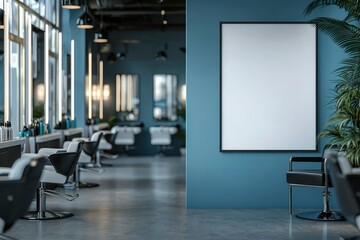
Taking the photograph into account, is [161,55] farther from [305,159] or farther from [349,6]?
[349,6]

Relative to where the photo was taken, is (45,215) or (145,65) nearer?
(45,215)

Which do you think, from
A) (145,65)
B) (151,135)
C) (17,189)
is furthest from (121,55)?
(17,189)

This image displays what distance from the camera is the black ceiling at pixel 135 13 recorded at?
55.4 feet

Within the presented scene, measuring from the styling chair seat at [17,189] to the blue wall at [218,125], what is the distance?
11.0 ft

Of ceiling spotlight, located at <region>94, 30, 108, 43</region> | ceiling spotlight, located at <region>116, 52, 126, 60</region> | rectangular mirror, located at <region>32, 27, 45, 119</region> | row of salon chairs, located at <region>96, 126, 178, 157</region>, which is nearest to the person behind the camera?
rectangular mirror, located at <region>32, 27, 45, 119</region>

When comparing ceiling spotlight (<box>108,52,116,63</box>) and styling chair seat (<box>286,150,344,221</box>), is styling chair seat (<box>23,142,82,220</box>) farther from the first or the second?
ceiling spotlight (<box>108,52,116,63</box>)

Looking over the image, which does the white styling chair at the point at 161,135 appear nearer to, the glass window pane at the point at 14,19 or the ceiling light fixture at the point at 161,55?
the ceiling light fixture at the point at 161,55

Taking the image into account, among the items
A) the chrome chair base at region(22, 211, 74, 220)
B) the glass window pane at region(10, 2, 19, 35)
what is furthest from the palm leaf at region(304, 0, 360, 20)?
the glass window pane at region(10, 2, 19, 35)

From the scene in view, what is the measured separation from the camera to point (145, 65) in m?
19.7

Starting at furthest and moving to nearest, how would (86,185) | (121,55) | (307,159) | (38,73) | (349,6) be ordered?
(121,55) → (38,73) → (86,185) → (307,159) → (349,6)

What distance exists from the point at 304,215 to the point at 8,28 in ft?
15.4

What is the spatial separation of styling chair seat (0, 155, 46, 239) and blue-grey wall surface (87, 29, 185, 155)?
14.0 m

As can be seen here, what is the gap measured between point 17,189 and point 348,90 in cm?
365

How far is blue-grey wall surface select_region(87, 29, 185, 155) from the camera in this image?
64.3 feet
